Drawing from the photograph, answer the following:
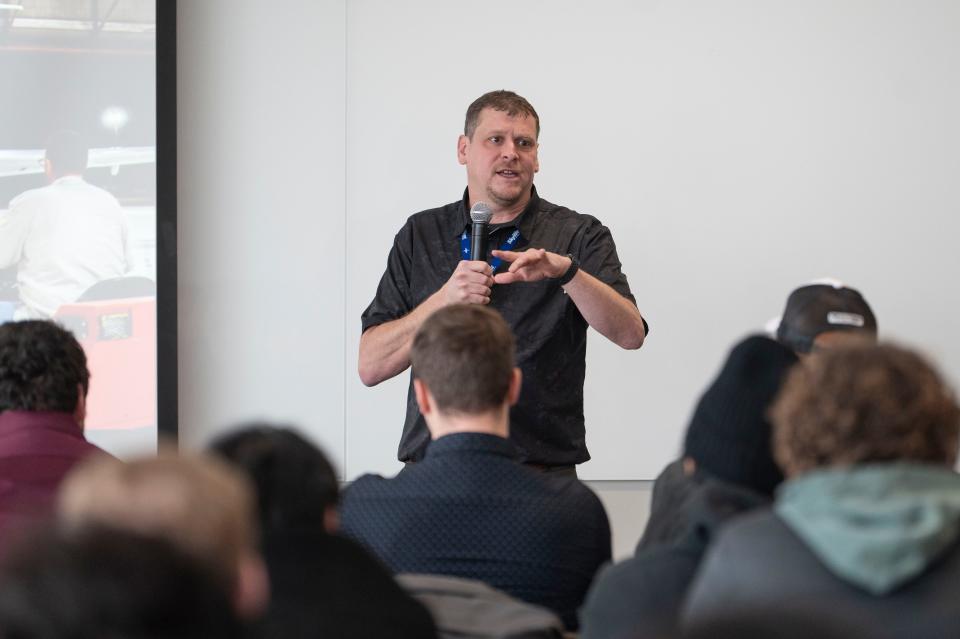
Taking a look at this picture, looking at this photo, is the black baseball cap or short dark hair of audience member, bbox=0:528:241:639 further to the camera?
the black baseball cap

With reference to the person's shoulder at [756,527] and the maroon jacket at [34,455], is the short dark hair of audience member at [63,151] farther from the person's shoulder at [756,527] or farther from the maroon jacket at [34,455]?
the person's shoulder at [756,527]

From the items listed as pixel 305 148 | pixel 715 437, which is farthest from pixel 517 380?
pixel 305 148

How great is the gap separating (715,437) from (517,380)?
712 mm

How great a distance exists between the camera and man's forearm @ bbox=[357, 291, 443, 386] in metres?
3.36

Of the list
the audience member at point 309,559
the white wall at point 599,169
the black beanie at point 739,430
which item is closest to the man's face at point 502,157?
the white wall at point 599,169

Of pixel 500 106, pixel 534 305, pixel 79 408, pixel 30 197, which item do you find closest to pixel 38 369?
pixel 79 408

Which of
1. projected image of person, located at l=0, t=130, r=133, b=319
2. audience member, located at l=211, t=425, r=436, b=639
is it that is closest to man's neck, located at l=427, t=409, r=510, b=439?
audience member, located at l=211, t=425, r=436, b=639

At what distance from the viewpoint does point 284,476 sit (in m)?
1.64

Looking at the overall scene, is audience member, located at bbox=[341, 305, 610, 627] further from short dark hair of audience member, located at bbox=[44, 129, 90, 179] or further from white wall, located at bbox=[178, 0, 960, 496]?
short dark hair of audience member, located at bbox=[44, 129, 90, 179]

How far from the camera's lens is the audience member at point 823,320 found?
2.44 meters

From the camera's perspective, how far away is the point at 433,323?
255 cm

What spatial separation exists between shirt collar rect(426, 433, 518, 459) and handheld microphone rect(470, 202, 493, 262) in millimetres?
964

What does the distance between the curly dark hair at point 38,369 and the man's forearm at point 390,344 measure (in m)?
0.93

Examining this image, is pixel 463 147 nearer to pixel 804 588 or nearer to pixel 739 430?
pixel 739 430
